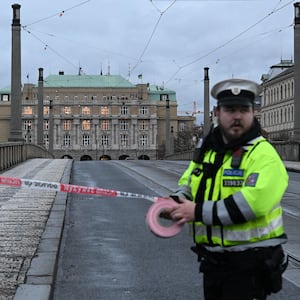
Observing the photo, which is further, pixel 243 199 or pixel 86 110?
pixel 86 110

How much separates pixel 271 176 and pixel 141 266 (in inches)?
179

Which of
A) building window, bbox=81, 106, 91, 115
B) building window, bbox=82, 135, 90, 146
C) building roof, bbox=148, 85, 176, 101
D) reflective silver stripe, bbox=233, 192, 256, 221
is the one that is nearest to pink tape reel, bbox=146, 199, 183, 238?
reflective silver stripe, bbox=233, 192, 256, 221

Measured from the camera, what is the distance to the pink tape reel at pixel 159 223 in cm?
324

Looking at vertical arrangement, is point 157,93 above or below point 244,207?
above

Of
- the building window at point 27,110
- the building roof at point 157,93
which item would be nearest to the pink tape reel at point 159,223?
the building window at point 27,110

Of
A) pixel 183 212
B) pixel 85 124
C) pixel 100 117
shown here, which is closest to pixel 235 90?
pixel 183 212

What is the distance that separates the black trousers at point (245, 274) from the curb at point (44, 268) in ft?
9.13

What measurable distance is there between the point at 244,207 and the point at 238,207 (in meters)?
0.03

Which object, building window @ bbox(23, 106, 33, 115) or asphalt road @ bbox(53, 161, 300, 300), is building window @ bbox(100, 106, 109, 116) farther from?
asphalt road @ bbox(53, 161, 300, 300)

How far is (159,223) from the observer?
331cm

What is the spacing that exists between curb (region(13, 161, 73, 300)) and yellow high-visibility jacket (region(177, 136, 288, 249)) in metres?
2.83

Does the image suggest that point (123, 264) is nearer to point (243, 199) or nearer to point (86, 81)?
point (243, 199)

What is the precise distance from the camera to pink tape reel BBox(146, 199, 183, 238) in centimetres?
324

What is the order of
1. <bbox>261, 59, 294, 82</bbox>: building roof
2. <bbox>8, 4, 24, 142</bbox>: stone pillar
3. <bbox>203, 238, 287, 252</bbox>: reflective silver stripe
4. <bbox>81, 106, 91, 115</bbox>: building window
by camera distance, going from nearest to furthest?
<bbox>203, 238, 287, 252</bbox>: reflective silver stripe → <bbox>8, 4, 24, 142</bbox>: stone pillar → <bbox>261, 59, 294, 82</bbox>: building roof → <bbox>81, 106, 91, 115</bbox>: building window
